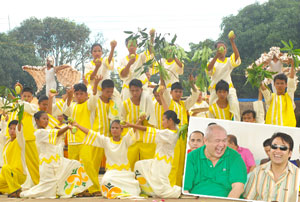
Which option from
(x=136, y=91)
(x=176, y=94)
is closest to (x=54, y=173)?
(x=136, y=91)

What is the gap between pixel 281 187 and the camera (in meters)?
4.79

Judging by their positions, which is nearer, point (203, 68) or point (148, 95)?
point (203, 68)

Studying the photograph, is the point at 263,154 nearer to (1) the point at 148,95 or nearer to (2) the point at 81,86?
(1) the point at 148,95

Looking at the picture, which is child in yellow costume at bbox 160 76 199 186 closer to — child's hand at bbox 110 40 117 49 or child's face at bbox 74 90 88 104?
child's hand at bbox 110 40 117 49

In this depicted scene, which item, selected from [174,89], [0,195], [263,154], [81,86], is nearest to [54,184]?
[0,195]

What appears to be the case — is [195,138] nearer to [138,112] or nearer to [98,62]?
[138,112]

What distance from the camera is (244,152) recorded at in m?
4.93

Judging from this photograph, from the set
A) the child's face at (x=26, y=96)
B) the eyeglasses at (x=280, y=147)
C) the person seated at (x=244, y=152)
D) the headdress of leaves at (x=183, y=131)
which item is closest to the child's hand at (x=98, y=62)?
the child's face at (x=26, y=96)

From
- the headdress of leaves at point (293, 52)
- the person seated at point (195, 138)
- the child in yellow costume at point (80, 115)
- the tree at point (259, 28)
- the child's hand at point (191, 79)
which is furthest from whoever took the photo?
the tree at point (259, 28)

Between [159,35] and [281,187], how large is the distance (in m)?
3.31

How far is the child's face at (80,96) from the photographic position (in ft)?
26.8

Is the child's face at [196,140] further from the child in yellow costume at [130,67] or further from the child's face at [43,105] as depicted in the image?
the child's face at [43,105]

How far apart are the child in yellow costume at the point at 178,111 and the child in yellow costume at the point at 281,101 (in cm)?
118

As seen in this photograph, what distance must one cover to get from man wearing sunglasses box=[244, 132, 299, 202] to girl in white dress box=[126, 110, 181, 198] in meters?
2.37
